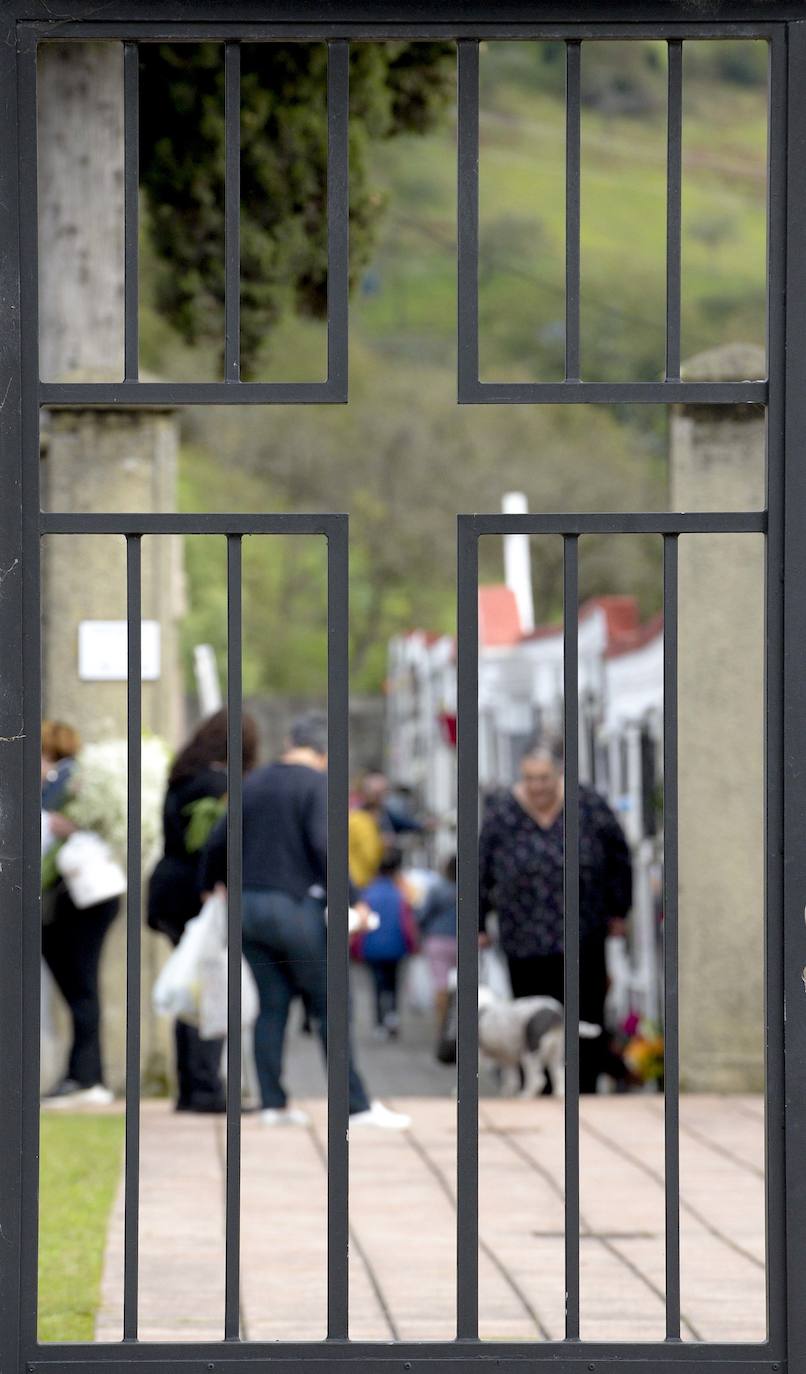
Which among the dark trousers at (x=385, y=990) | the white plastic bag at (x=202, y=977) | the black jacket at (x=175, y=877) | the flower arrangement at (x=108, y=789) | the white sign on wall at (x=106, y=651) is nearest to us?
the white plastic bag at (x=202, y=977)

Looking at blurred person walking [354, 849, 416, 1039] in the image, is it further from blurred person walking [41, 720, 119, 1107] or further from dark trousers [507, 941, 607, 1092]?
blurred person walking [41, 720, 119, 1107]

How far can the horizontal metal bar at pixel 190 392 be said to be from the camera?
3.97 meters

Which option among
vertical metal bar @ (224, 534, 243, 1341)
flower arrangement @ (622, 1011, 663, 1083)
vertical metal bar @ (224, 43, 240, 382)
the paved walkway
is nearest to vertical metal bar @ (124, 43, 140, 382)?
vertical metal bar @ (224, 43, 240, 382)

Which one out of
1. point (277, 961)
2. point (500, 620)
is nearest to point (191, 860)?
point (277, 961)

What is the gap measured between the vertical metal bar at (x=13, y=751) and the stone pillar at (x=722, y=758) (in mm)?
5898

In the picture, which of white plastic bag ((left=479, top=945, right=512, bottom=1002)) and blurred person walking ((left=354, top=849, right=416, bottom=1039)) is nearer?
white plastic bag ((left=479, top=945, right=512, bottom=1002))

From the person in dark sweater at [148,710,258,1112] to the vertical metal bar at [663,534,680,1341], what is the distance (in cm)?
480

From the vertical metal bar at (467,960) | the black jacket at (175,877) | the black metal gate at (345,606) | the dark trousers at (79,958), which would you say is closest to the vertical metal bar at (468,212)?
the black metal gate at (345,606)

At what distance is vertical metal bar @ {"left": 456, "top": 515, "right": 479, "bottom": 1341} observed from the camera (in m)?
3.96

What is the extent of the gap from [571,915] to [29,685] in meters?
1.08

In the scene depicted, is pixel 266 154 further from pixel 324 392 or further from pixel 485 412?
pixel 485 412

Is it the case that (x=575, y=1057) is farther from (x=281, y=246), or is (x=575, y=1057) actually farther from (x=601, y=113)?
(x=601, y=113)

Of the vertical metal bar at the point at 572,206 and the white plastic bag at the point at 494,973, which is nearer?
the vertical metal bar at the point at 572,206

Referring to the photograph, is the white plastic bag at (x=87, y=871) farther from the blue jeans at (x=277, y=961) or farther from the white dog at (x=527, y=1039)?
the white dog at (x=527, y=1039)
